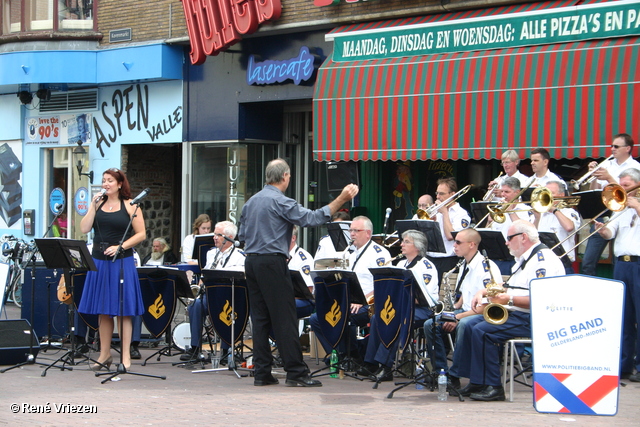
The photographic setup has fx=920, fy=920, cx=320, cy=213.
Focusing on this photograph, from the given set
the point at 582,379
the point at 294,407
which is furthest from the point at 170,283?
the point at 582,379

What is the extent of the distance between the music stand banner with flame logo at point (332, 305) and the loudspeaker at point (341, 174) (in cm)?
575

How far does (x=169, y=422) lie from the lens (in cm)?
721

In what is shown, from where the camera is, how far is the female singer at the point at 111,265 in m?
9.49

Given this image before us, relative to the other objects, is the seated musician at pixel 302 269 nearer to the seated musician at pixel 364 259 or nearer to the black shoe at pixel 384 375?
the seated musician at pixel 364 259

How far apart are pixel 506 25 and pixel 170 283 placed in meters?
5.83

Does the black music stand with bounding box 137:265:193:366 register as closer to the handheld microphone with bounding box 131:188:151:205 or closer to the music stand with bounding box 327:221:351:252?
the handheld microphone with bounding box 131:188:151:205

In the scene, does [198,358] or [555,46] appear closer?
[198,358]

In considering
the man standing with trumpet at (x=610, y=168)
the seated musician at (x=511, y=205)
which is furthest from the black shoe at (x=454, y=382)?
the man standing with trumpet at (x=610, y=168)

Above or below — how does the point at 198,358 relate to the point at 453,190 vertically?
below

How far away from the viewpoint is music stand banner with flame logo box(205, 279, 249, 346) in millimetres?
9820

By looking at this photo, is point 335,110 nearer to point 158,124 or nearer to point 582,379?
point 158,124

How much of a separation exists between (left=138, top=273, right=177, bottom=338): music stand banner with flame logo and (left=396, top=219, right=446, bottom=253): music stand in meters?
2.75

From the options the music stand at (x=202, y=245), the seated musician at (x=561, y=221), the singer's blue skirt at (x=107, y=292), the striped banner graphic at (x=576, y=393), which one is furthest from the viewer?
the music stand at (x=202, y=245)

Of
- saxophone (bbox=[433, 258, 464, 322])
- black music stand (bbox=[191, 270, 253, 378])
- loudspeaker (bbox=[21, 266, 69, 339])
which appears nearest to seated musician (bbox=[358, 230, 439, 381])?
saxophone (bbox=[433, 258, 464, 322])
